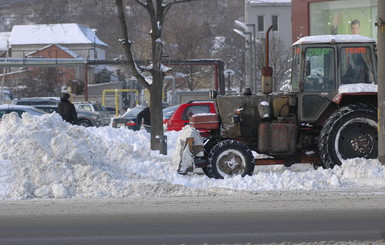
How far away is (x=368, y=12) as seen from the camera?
27844 millimetres

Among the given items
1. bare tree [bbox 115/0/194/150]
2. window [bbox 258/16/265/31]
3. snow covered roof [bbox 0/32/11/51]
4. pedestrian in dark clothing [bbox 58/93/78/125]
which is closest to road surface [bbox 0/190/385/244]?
pedestrian in dark clothing [bbox 58/93/78/125]

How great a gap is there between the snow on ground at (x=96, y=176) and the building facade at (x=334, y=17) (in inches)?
622

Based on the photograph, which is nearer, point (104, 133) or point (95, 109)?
point (104, 133)

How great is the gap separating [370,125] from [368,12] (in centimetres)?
1566

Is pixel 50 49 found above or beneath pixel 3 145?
above

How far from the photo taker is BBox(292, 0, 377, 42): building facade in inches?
1097

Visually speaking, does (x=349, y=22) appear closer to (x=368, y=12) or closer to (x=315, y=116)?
(x=368, y=12)

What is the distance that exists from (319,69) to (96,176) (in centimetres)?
457

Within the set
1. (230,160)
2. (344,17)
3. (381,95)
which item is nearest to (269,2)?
(344,17)

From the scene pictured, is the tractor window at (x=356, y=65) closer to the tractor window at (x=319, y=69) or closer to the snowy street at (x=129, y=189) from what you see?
the tractor window at (x=319, y=69)

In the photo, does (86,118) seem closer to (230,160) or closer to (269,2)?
(230,160)

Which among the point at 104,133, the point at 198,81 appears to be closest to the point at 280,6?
the point at 198,81

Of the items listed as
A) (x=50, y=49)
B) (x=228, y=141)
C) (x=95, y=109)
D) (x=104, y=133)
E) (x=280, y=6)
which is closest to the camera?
(x=228, y=141)

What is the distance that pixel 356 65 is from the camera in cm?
1337
